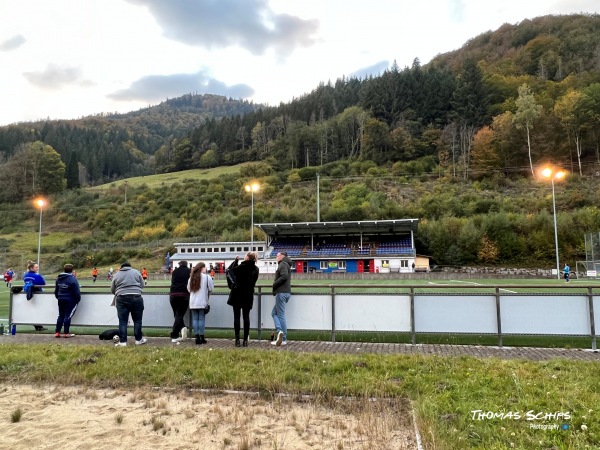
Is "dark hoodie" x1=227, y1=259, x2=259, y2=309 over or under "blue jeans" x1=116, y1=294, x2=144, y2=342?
over

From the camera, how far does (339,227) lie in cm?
5438

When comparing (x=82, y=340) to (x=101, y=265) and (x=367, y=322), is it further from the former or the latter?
(x=101, y=265)

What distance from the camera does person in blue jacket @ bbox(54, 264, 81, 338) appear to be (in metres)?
9.97

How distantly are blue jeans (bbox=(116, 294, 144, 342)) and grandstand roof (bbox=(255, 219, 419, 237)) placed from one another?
146ft

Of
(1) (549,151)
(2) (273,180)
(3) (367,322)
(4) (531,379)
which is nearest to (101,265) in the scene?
(2) (273,180)

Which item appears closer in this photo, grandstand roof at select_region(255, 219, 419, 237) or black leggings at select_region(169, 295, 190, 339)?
black leggings at select_region(169, 295, 190, 339)

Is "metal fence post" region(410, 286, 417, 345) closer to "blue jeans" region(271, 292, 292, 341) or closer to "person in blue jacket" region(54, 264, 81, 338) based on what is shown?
"blue jeans" region(271, 292, 292, 341)

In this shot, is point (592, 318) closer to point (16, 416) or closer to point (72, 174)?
point (16, 416)

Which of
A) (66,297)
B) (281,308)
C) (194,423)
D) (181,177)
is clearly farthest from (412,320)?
(181,177)

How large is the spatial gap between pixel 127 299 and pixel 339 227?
46.4 meters

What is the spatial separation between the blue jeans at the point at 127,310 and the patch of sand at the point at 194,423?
2.78m

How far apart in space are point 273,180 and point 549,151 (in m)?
53.1

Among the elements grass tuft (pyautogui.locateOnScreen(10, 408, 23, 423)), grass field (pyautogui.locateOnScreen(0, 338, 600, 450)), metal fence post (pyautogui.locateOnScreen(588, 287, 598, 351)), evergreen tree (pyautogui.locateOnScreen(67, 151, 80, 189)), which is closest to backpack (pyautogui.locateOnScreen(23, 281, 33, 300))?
grass field (pyautogui.locateOnScreen(0, 338, 600, 450))

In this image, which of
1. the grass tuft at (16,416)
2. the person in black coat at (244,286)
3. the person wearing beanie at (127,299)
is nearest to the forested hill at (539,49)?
the person in black coat at (244,286)
